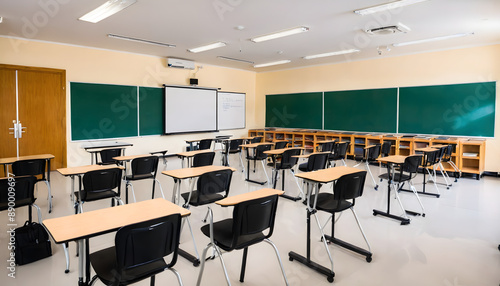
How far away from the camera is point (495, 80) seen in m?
6.97

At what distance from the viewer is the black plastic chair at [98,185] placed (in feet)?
11.1

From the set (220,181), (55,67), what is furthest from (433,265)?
(55,67)

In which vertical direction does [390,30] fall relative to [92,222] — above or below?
above

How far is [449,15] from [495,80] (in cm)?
296

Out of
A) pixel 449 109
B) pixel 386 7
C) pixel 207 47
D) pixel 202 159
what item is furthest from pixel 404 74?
pixel 202 159

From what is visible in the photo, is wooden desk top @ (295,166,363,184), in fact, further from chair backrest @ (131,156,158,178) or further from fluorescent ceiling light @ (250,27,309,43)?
fluorescent ceiling light @ (250,27,309,43)

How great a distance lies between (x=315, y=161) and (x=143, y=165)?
9.17ft

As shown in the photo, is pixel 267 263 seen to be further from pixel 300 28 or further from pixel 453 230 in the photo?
pixel 300 28

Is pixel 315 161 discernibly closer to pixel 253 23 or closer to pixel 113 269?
pixel 253 23

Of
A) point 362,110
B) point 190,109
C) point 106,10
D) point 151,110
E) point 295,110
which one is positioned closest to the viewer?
point 106,10

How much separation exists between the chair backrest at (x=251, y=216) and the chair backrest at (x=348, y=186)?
0.83 m

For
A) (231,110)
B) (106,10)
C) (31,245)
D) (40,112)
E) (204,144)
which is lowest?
(31,245)

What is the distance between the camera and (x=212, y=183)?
11.1 ft

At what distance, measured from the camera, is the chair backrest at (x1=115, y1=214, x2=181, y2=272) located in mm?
1732
